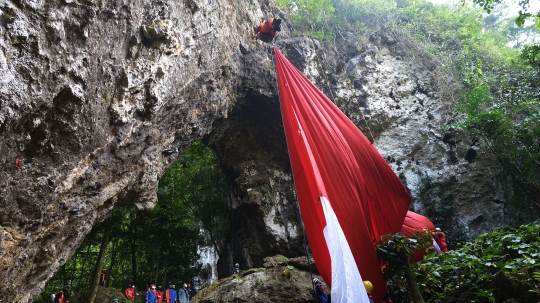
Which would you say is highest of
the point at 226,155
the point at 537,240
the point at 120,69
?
the point at 226,155

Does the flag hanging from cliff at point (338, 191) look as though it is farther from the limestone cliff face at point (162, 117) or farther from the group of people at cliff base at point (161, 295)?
the group of people at cliff base at point (161, 295)

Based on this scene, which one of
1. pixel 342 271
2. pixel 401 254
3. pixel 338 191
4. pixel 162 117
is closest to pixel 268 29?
pixel 162 117

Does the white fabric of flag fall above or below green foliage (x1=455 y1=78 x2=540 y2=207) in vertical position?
below

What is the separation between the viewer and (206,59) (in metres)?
6.92

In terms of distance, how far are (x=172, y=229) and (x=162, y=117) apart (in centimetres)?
682

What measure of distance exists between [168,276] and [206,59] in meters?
9.82

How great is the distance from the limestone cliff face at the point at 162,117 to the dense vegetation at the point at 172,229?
1735mm

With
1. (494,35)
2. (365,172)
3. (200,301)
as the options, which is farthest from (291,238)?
(494,35)

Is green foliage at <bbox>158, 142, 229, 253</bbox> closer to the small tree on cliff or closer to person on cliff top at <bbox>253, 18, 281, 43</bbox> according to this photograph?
person on cliff top at <bbox>253, 18, 281, 43</bbox>

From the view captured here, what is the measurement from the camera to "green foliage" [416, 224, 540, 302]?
3.74m

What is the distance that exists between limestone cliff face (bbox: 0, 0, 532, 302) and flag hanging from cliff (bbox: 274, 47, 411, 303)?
232 cm

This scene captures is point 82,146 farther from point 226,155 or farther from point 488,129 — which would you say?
point 488,129

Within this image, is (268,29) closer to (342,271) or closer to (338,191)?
(338,191)

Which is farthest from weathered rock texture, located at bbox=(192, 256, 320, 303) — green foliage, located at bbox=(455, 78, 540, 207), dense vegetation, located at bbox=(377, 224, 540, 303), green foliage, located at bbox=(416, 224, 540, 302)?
green foliage, located at bbox=(455, 78, 540, 207)
